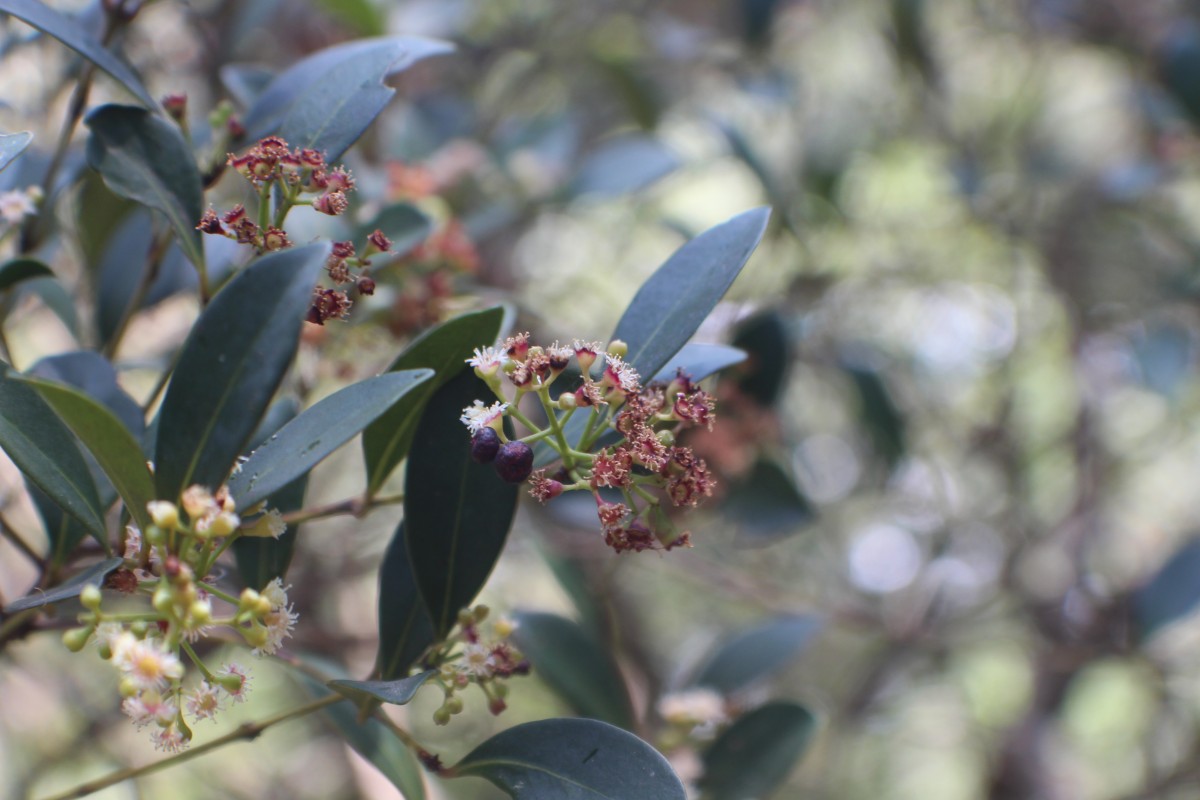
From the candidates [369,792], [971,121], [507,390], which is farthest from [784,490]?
[971,121]

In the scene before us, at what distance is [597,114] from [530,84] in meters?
0.37

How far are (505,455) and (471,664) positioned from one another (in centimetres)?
21

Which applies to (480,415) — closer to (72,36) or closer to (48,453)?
(48,453)

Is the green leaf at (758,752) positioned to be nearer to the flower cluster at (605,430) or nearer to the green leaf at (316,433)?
the flower cluster at (605,430)

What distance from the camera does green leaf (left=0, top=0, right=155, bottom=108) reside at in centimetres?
86

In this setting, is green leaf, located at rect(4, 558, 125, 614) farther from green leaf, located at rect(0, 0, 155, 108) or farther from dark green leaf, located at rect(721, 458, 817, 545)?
dark green leaf, located at rect(721, 458, 817, 545)

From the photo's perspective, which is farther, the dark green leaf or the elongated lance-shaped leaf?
the dark green leaf

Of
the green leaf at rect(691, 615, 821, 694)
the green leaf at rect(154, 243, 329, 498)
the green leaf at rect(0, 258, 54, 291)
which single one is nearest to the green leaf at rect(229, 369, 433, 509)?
the green leaf at rect(154, 243, 329, 498)

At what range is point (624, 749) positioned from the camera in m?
Answer: 0.80

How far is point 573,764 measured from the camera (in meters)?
0.82

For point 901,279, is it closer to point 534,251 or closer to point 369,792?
point 534,251

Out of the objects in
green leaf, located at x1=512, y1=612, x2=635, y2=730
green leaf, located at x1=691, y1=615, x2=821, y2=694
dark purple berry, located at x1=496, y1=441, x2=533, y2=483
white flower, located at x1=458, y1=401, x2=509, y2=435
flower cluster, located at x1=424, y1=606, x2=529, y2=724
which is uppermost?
white flower, located at x1=458, y1=401, x2=509, y2=435

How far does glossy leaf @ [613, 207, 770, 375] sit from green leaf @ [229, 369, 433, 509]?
0.71ft

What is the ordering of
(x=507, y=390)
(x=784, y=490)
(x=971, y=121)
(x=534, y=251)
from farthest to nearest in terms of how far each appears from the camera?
1. (x=971, y=121)
2. (x=534, y=251)
3. (x=784, y=490)
4. (x=507, y=390)
